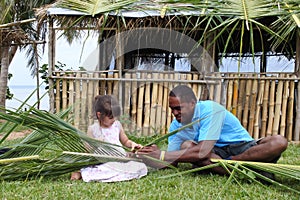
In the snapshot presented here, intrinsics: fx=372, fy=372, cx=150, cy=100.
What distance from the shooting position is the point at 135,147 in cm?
301

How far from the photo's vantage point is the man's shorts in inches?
125

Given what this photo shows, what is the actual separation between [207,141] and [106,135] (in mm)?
858

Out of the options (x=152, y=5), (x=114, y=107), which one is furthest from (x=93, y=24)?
(x=114, y=107)

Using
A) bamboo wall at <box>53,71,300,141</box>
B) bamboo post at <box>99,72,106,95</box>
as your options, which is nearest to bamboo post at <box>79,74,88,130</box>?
bamboo wall at <box>53,71,300,141</box>

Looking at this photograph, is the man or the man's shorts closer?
the man

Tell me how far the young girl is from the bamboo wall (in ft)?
8.15

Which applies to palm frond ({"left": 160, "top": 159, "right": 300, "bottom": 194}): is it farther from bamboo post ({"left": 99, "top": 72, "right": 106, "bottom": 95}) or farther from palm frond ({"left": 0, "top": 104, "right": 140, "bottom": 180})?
bamboo post ({"left": 99, "top": 72, "right": 106, "bottom": 95})

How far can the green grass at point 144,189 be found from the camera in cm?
252

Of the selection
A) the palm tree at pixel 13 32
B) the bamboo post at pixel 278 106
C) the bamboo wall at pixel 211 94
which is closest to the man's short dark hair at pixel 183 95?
the bamboo wall at pixel 211 94

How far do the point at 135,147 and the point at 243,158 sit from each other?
35.3 inches

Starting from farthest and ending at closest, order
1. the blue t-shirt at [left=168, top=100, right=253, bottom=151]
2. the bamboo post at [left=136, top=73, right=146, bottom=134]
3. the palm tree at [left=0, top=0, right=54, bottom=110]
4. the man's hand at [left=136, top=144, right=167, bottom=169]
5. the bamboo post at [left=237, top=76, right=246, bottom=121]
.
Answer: the palm tree at [left=0, top=0, right=54, bottom=110]
the bamboo post at [left=237, top=76, right=246, bottom=121]
the bamboo post at [left=136, top=73, right=146, bottom=134]
the blue t-shirt at [left=168, top=100, right=253, bottom=151]
the man's hand at [left=136, top=144, right=167, bottom=169]

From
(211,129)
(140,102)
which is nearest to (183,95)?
(211,129)

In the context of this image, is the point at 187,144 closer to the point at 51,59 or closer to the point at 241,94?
the point at 241,94

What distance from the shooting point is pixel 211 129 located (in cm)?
307
